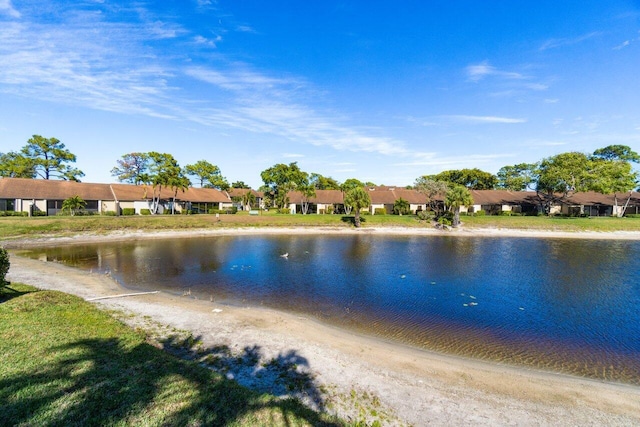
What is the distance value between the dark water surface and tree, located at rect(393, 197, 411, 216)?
2884 centimetres

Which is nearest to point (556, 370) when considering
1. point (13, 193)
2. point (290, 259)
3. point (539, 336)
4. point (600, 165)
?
point (539, 336)

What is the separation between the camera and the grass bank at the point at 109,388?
15.8 ft

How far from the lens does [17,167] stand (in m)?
55.6

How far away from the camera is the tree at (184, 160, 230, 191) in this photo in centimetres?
8314

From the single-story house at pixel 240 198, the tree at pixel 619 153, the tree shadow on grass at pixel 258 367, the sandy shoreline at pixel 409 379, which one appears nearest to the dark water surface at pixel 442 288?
the sandy shoreline at pixel 409 379

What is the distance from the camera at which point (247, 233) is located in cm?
4684

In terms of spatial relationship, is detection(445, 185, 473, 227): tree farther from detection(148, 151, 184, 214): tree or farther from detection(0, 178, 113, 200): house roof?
detection(0, 178, 113, 200): house roof

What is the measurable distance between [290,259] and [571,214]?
71.5 meters

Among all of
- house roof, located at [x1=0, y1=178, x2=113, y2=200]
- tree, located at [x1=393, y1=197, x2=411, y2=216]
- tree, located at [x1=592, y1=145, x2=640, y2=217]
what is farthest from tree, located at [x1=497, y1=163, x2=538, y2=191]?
house roof, located at [x1=0, y1=178, x2=113, y2=200]

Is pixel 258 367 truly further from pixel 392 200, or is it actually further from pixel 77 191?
pixel 392 200

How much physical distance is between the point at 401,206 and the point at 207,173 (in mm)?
54577

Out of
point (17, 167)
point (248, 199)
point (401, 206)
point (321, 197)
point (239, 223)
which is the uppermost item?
point (17, 167)

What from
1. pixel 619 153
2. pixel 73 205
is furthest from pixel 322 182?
pixel 619 153

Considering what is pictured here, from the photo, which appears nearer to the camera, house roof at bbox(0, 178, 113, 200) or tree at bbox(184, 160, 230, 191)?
house roof at bbox(0, 178, 113, 200)
